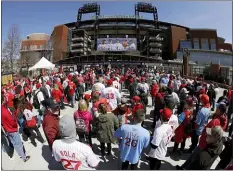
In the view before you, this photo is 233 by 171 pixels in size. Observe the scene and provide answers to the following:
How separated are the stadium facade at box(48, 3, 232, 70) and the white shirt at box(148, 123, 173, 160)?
78957 mm

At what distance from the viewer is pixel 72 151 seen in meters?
3.06

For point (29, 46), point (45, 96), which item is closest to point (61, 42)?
point (29, 46)

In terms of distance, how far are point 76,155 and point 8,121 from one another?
242cm

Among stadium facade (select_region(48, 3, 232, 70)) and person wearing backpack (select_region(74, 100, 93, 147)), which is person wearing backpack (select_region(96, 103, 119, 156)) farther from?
stadium facade (select_region(48, 3, 232, 70))

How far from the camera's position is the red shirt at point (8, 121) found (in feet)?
15.0

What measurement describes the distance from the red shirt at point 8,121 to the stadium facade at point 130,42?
257 feet

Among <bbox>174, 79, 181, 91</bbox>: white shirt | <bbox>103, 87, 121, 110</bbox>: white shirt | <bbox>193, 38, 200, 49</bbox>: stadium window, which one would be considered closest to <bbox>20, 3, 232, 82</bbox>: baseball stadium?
<bbox>193, 38, 200, 49</bbox>: stadium window

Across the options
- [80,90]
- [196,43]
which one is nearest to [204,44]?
[196,43]

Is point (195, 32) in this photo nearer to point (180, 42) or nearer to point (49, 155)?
point (180, 42)

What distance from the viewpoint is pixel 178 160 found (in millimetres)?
5363

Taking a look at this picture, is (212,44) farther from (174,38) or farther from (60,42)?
(60,42)

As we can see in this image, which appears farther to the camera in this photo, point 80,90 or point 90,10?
point 90,10

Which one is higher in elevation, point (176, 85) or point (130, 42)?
point (130, 42)

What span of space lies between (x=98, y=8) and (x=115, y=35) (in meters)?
15.1
